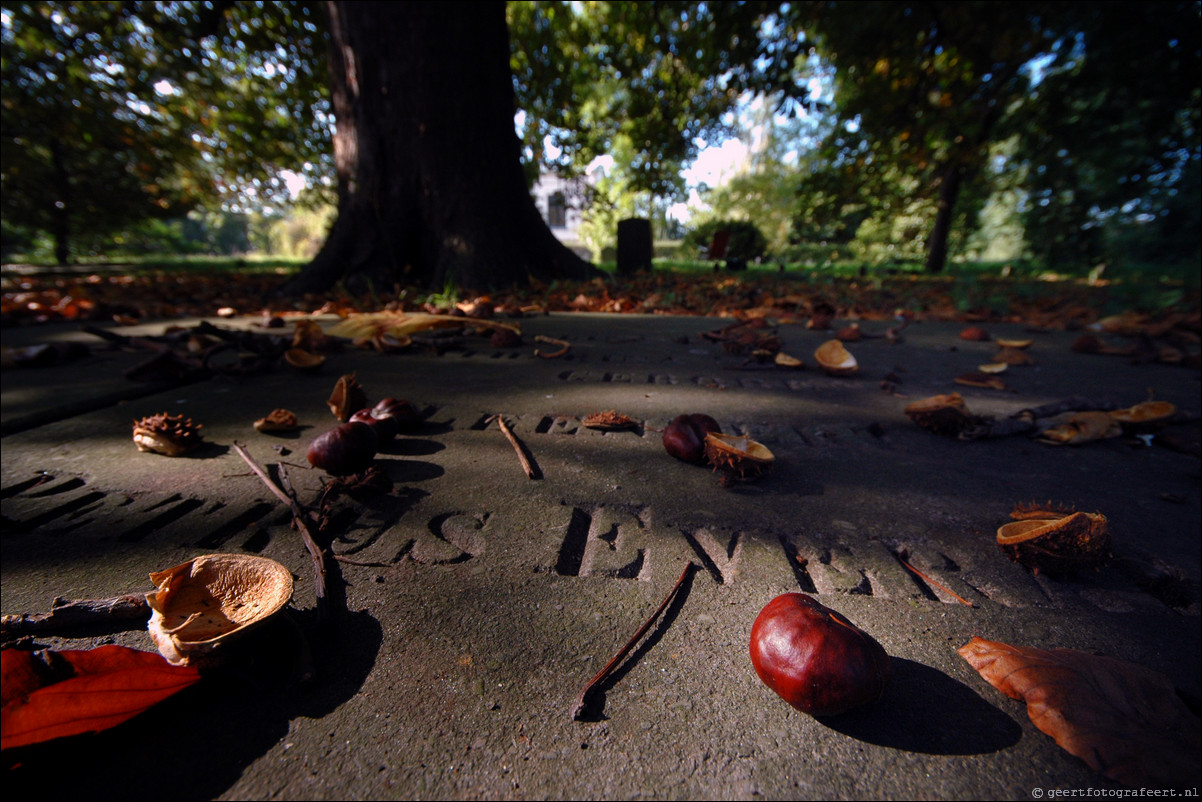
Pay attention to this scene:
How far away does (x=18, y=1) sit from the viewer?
7.13m

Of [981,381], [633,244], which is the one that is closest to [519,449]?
[981,381]

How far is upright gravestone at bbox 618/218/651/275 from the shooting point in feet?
28.2

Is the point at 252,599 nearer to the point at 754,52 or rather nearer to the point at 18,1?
A: the point at 754,52

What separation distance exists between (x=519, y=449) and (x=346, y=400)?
2.21ft

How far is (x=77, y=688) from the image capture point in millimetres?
623

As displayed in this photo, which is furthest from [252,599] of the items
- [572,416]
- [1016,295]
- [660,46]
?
[660,46]

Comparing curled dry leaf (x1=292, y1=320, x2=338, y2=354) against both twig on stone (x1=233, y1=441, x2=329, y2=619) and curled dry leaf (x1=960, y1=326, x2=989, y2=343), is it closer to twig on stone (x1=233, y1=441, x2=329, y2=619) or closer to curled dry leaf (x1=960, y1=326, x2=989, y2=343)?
twig on stone (x1=233, y1=441, x2=329, y2=619)

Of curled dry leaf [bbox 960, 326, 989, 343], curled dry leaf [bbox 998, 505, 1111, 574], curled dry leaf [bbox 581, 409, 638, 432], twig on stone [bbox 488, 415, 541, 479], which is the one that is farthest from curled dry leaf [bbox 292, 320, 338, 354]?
curled dry leaf [bbox 960, 326, 989, 343]

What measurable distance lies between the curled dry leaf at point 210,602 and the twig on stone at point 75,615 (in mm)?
41

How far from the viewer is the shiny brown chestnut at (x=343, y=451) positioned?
1.32 m

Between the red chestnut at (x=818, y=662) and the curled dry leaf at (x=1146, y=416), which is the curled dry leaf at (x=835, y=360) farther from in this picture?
the red chestnut at (x=818, y=662)

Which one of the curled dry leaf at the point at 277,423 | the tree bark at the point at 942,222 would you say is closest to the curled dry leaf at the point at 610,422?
the curled dry leaf at the point at 277,423

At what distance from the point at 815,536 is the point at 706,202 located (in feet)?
122

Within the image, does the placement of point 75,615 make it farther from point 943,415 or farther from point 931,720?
point 943,415
